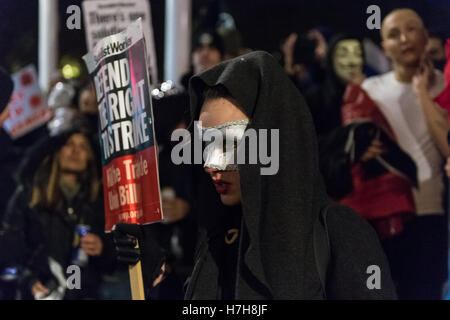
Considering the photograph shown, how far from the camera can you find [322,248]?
2.65 metres

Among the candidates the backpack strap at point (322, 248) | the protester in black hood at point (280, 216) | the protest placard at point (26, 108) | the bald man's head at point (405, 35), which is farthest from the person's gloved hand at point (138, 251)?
the protest placard at point (26, 108)

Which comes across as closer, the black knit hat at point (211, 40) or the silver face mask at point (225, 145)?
the silver face mask at point (225, 145)

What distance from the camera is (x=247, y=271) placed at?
263 centimetres

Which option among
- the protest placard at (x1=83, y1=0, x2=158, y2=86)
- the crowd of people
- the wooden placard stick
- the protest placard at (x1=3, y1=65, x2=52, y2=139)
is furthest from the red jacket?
the protest placard at (x1=3, y1=65, x2=52, y2=139)

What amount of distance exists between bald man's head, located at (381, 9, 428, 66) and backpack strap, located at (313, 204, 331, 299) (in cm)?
211

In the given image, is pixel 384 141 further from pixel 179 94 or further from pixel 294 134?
pixel 294 134

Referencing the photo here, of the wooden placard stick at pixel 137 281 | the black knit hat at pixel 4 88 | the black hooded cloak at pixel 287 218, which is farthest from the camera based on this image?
the black knit hat at pixel 4 88

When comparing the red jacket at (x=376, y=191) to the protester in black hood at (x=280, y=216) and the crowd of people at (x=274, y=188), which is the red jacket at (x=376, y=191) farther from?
the protester in black hood at (x=280, y=216)

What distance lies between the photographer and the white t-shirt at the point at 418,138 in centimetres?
451

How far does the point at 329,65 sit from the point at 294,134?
2.49 m

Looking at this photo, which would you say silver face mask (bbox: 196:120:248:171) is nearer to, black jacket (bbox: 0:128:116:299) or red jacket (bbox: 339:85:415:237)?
red jacket (bbox: 339:85:415:237)

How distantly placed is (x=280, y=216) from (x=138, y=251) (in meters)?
0.76

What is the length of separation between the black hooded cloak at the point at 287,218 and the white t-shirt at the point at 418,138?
190 cm

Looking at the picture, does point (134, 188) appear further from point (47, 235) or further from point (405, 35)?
point (405, 35)
